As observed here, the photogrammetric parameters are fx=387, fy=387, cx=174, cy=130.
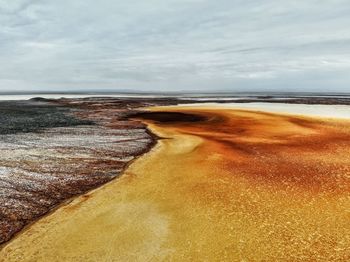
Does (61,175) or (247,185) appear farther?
(61,175)

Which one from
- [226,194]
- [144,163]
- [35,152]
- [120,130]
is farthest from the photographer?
[120,130]

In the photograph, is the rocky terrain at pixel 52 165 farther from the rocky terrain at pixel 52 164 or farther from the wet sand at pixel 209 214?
the wet sand at pixel 209 214

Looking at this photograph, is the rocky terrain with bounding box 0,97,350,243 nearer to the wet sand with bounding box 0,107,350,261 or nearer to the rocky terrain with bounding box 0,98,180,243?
the rocky terrain with bounding box 0,98,180,243

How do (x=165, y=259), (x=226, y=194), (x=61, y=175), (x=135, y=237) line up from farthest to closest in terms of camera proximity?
(x=61, y=175) < (x=226, y=194) < (x=135, y=237) < (x=165, y=259)

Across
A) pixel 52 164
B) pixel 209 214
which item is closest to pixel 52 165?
pixel 52 164

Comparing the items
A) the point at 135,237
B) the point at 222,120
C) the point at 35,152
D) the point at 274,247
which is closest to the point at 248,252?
the point at 274,247

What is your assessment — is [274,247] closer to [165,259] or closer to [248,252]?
[248,252]

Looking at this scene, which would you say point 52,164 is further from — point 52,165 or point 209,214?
point 209,214

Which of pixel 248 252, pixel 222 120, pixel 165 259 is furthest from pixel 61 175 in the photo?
pixel 222 120

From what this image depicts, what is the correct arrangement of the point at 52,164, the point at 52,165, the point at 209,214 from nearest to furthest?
the point at 209,214 < the point at 52,165 < the point at 52,164
